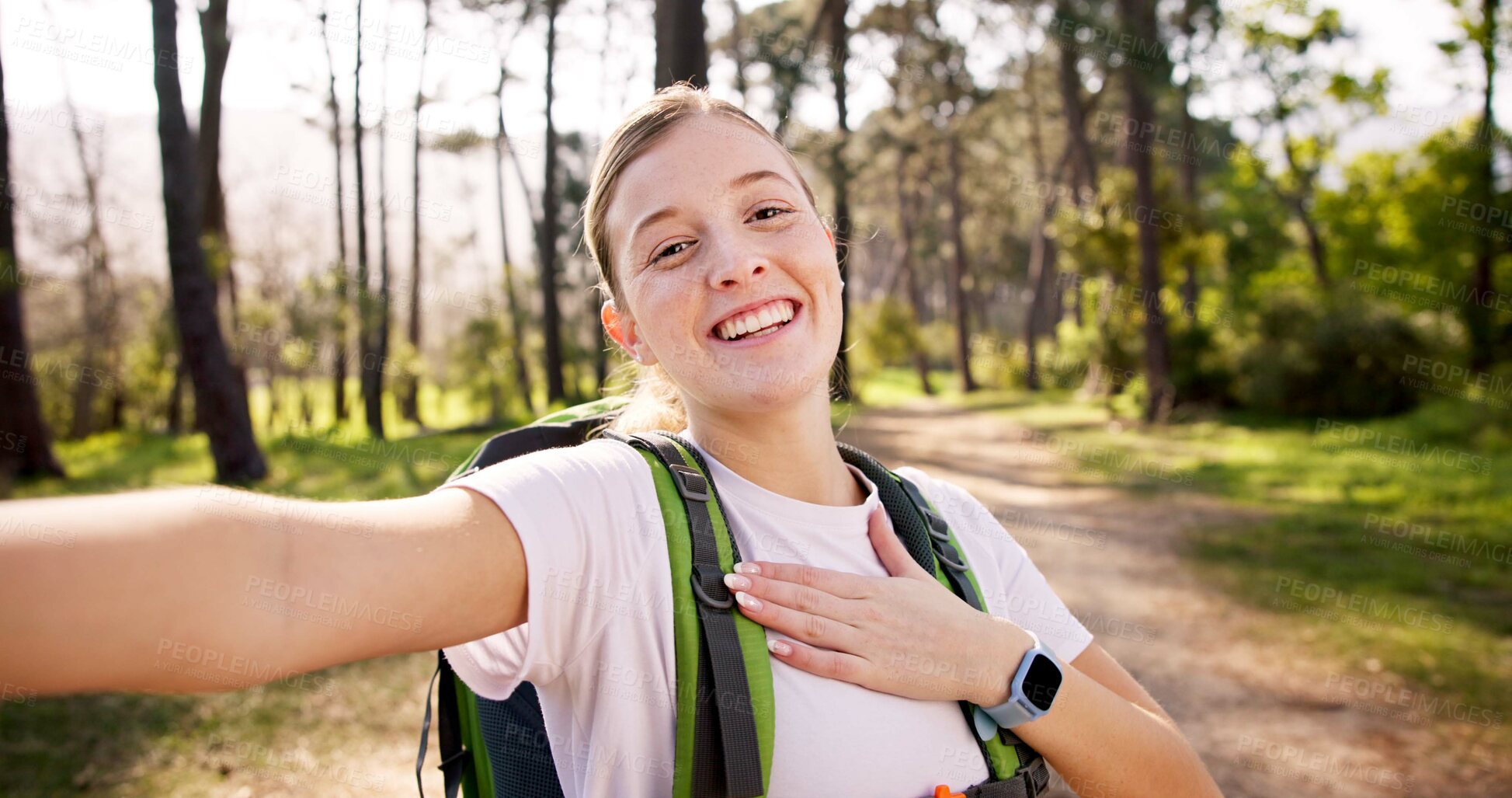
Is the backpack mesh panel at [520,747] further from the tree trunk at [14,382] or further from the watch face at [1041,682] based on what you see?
the tree trunk at [14,382]

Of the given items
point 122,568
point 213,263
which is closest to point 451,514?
point 122,568

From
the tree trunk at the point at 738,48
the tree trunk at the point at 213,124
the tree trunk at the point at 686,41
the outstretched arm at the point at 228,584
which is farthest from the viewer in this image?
the tree trunk at the point at 738,48

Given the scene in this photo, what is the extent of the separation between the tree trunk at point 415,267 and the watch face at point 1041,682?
64.0 feet

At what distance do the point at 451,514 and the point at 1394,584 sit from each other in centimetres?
728

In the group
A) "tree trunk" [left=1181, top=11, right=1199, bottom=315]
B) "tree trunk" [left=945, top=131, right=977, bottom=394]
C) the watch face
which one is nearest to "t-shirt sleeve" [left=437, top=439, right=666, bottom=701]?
the watch face

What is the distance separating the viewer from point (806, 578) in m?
1.36

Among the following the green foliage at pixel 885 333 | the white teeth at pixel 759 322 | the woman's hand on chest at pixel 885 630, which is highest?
the white teeth at pixel 759 322

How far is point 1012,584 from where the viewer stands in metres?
1.79

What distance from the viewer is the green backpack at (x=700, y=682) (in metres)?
1.20

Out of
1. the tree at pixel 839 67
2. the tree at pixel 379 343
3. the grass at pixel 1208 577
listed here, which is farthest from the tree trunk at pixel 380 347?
the tree at pixel 839 67

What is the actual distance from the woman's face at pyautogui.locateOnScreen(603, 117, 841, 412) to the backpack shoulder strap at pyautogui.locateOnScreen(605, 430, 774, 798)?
373 millimetres

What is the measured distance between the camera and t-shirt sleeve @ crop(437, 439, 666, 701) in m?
1.15

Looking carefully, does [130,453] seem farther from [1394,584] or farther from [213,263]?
[1394,584]

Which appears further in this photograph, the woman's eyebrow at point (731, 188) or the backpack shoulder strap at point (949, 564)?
the woman's eyebrow at point (731, 188)
